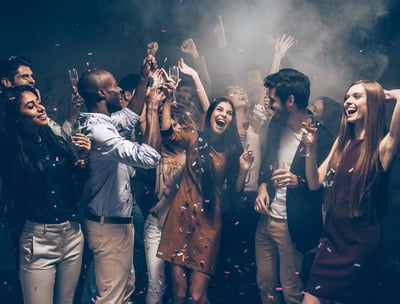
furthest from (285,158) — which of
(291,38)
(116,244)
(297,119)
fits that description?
(116,244)

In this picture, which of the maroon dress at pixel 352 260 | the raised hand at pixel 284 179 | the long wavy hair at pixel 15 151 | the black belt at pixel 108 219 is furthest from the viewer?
the raised hand at pixel 284 179

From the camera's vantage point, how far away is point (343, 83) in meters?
4.89

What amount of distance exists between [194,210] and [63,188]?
106 centimetres

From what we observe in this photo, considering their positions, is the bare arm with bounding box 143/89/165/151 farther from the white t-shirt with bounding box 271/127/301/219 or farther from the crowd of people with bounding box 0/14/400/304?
the white t-shirt with bounding box 271/127/301/219

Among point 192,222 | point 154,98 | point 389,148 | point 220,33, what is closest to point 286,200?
point 192,222

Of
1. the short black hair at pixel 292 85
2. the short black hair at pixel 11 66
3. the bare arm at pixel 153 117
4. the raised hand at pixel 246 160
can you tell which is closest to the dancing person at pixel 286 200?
the short black hair at pixel 292 85

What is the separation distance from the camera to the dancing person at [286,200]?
14.7 ft

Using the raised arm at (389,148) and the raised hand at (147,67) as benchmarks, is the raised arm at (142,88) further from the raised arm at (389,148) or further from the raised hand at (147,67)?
the raised arm at (389,148)

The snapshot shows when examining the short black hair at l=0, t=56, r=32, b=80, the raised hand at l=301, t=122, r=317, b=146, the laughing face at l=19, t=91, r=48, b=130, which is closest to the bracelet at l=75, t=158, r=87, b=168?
the laughing face at l=19, t=91, r=48, b=130

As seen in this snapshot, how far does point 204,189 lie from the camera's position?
4.62 metres

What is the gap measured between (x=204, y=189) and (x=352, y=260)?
1260 millimetres

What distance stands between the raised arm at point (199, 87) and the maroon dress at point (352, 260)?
4.16ft

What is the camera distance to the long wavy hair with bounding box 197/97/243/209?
462 centimetres

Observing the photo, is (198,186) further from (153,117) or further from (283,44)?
(283,44)
